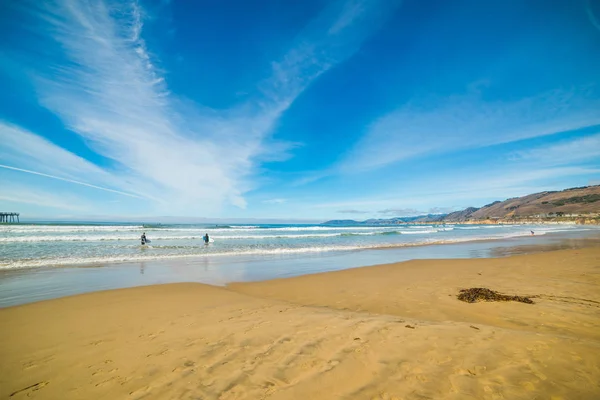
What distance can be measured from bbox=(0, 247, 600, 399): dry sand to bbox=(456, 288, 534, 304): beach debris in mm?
335

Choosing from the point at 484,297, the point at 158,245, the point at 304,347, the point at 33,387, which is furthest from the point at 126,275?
the point at 158,245

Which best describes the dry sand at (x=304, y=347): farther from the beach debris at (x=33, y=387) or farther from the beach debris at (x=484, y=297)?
the beach debris at (x=484, y=297)

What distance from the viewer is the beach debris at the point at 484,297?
7.13 m

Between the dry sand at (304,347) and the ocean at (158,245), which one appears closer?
the dry sand at (304,347)

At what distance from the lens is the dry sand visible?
3.19 m

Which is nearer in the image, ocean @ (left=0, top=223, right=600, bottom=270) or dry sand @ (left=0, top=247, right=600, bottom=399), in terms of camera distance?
dry sand @ (left=0, top=247, right=600, bottom=399)

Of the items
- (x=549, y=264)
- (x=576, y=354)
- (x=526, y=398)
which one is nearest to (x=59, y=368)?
(x=526, y=398)

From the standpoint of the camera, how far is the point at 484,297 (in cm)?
738

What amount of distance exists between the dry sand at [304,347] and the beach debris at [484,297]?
0.33 meters

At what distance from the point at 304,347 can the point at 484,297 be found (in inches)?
237

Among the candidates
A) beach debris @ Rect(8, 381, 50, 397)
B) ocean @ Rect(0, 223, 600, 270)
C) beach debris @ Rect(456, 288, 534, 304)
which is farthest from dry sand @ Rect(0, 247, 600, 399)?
ocean @ Rect(0, 223, 600, 270)

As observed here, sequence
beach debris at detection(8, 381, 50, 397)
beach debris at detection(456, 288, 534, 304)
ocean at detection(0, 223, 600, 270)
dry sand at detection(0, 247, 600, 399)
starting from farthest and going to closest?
1. ocean at detection(0, 223, 600, 270)
2. beach debris at detection(456, 288, 534, 304)
3. beach debris at detection(8, 381, 50, 397)
4. dry sand at detection(0, 247, 600, 399)

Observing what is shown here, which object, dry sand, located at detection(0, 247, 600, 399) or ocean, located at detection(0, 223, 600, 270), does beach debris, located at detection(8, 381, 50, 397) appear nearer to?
dry sand, located at detection(0, 247, 600, 399)

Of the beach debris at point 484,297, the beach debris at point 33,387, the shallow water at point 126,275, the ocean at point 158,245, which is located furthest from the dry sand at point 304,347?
the ocean at point 158,245
